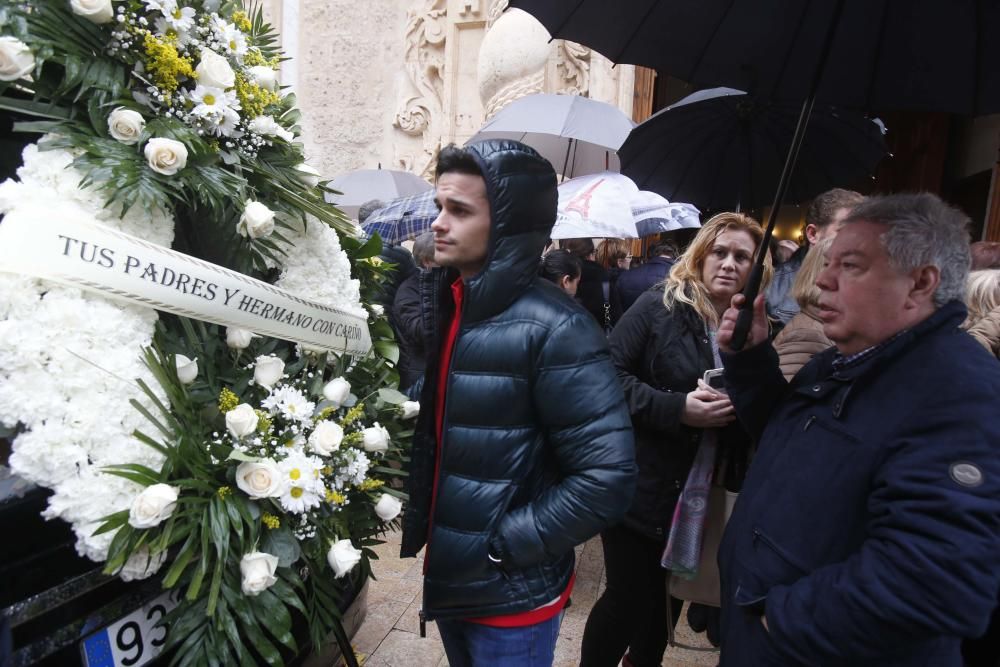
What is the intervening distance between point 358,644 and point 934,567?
2.38 metres

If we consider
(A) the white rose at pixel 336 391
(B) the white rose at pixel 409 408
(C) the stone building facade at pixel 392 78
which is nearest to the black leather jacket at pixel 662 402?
(B) the white rose at pixel 409 408

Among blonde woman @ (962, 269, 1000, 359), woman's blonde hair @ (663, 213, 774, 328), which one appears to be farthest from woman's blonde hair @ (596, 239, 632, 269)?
blonde woman @ (962, 269, 1000, 359)

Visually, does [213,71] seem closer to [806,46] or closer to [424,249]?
[806,46]

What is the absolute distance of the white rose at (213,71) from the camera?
55.6 inches

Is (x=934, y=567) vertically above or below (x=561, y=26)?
below

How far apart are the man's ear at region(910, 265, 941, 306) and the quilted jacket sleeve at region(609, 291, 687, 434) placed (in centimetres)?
84

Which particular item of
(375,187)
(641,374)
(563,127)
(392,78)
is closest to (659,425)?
(641,374)

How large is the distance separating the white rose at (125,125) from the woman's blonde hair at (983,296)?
270cm

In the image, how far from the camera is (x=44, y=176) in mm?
1209

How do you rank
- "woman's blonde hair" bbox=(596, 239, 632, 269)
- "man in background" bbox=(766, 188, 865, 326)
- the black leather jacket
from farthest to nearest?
"woman's blonde hair" bbox=(596, 239, 632, 269), "man in background" bbox=(766, 188, 865, 326), the black leather jacket

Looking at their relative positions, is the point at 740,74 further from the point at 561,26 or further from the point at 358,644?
the point at 358,644

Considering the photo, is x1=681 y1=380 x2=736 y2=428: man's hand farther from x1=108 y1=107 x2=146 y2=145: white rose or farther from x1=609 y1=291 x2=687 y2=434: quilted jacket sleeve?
x1=108 y1=107 x2=146 y2=145: white rose

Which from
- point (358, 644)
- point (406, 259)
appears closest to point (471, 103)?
point (406, 259)

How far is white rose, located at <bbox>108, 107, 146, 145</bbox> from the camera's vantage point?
1290 mm
